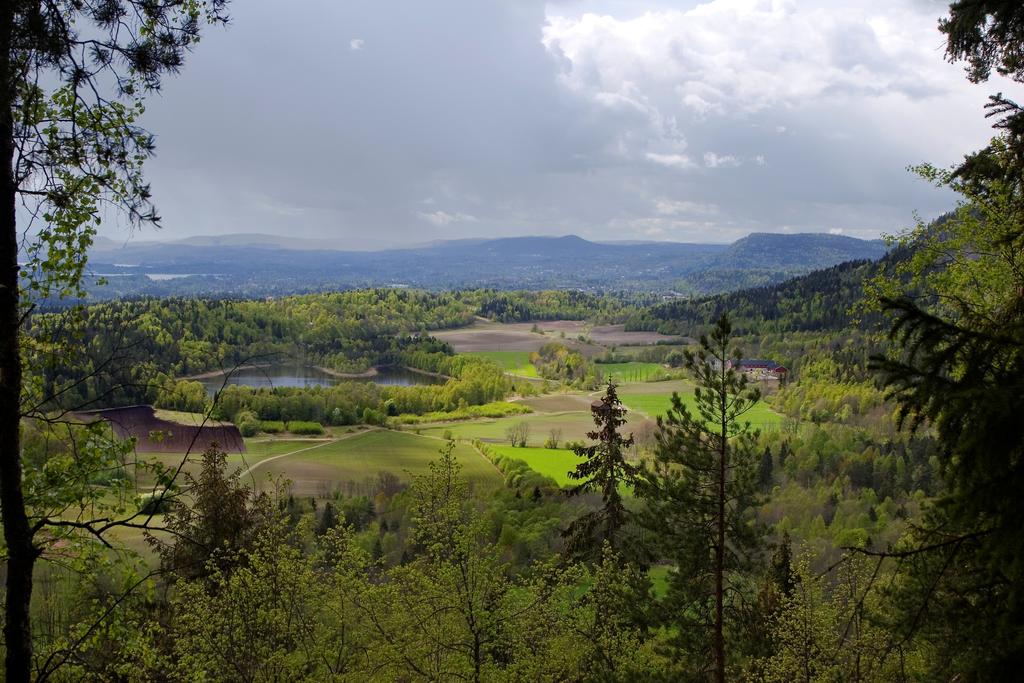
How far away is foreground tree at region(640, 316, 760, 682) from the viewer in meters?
12.8

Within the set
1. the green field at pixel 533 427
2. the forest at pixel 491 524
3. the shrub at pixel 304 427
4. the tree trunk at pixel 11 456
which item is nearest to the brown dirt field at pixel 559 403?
the green field at pixel 533 427

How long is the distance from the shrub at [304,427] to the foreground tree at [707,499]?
69060 mm

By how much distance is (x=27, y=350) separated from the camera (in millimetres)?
5121

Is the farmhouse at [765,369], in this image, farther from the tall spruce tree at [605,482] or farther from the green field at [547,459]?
the tall spruce tree at [605,482]

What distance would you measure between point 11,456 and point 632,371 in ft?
385

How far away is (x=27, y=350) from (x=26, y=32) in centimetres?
237

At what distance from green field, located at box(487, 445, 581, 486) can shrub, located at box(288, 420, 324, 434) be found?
77.2 ft

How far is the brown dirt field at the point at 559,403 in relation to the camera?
9281 cm

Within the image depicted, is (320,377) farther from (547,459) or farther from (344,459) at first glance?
Result: (547,459)

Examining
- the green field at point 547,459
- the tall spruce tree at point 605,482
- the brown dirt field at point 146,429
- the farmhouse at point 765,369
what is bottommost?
the green field at point 547,459

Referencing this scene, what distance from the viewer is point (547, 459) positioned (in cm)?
6303

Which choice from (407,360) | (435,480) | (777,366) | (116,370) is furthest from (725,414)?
(407,360)

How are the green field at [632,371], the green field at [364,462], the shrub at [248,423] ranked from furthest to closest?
1. the green field at [632,371]
2. the shrub at [248,423]
3. the green field at [364,462]

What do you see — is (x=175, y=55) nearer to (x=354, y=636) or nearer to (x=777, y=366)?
(x=354, y=636)
